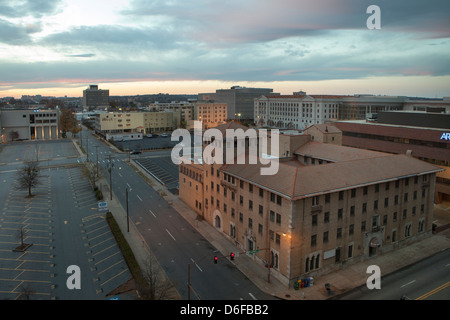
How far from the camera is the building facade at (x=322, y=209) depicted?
36281mm

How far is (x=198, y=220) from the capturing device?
54844mm

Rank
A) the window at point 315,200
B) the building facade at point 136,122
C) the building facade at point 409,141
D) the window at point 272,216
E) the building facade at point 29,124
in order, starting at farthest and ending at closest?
the building facade at point 136,122 < the building facade at point 29,124 < the building facade at point 409,141 < the window at point 272,216 < the window at point 315,200

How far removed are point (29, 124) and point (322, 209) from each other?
147 meters

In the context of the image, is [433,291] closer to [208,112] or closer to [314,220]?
[314,220]

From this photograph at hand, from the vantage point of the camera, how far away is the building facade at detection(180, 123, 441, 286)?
36281mm

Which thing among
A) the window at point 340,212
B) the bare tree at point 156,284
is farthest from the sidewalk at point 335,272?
the bare tree at point 156,284

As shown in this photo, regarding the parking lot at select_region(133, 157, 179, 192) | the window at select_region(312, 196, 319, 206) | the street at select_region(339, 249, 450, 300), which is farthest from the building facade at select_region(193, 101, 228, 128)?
the street at select_region(339, 249, 450, 300)

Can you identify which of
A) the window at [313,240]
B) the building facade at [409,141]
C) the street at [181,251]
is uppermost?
the building facade at [409,141]

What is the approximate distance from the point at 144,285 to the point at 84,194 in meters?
39.6

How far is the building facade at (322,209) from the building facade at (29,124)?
12576 centimetres

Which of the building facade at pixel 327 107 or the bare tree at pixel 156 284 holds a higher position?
the building facade at pixel 327 107

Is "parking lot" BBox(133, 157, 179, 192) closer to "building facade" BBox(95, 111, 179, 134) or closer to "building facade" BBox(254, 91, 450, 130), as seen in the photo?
"building facade" BBox(95, 111, 179, 134)

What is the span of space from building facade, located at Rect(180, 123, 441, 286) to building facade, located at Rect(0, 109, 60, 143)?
125764mm

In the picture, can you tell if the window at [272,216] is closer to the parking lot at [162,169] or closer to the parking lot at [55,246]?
the parking lot at [55,246]
